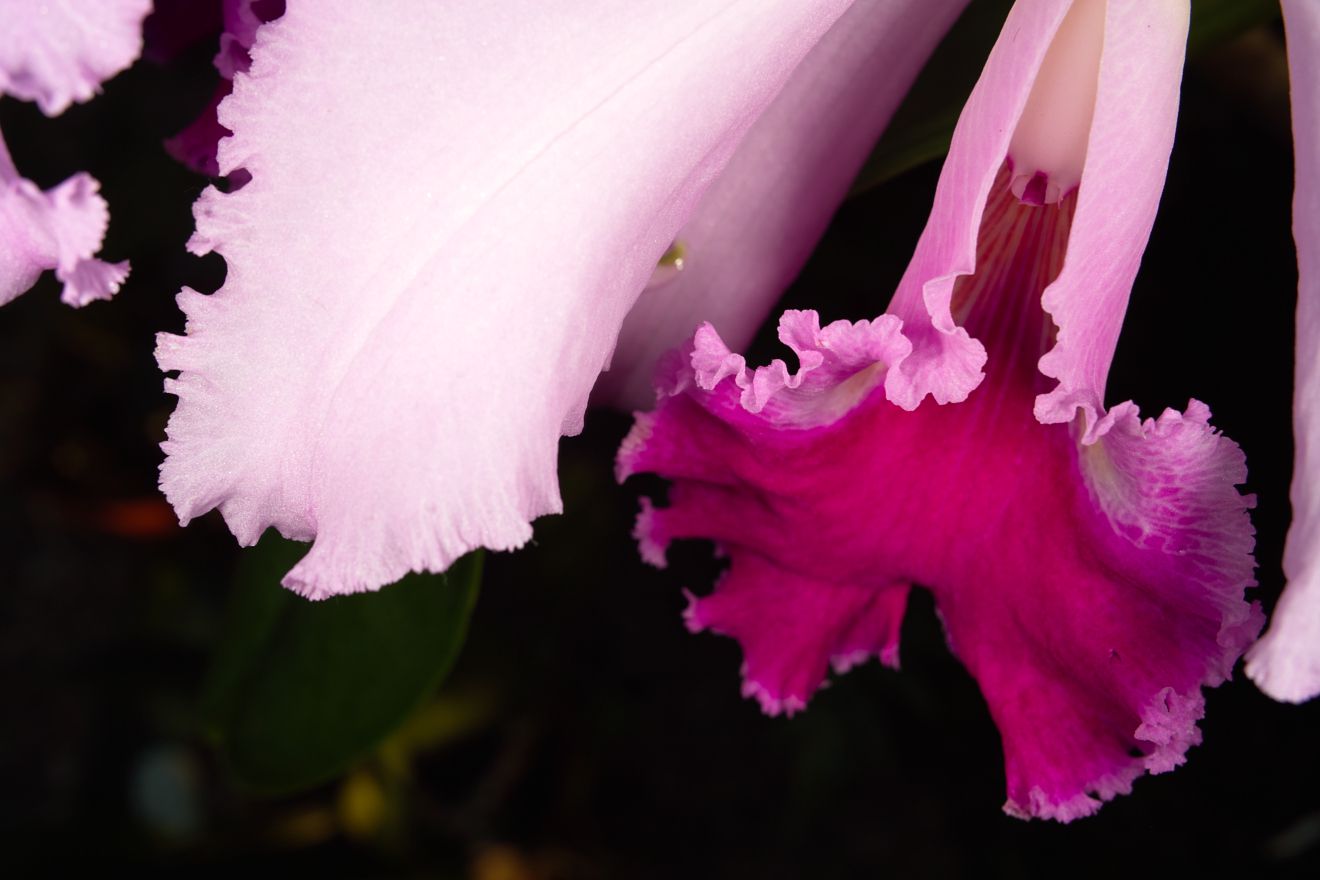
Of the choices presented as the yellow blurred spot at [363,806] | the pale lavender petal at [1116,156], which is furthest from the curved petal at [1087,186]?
the yellow blurred spot at [363,806]

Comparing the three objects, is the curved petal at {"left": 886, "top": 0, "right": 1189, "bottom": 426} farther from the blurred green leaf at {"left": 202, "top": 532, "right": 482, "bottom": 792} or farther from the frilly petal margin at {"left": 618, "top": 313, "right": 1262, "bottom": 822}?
the blurred green leaf at {"left": 202, "top": 532, "right": 482, "bottom": 792}

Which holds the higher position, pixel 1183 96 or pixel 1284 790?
pixel 1183 96

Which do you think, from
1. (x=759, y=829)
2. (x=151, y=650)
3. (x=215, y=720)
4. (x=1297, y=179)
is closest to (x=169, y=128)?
(x=151, y=650)

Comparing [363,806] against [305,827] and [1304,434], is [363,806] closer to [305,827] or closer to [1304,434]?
[305,827]

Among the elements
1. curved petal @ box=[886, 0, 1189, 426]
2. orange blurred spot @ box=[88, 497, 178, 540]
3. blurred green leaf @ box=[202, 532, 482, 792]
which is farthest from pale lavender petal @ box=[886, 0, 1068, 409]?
orange blurred spot @ box=[88, 497, 178, 540]

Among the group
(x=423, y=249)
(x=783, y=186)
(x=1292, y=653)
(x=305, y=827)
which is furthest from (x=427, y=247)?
(x=305, y=827)

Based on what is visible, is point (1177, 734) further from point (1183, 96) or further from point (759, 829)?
point (759, 829)
